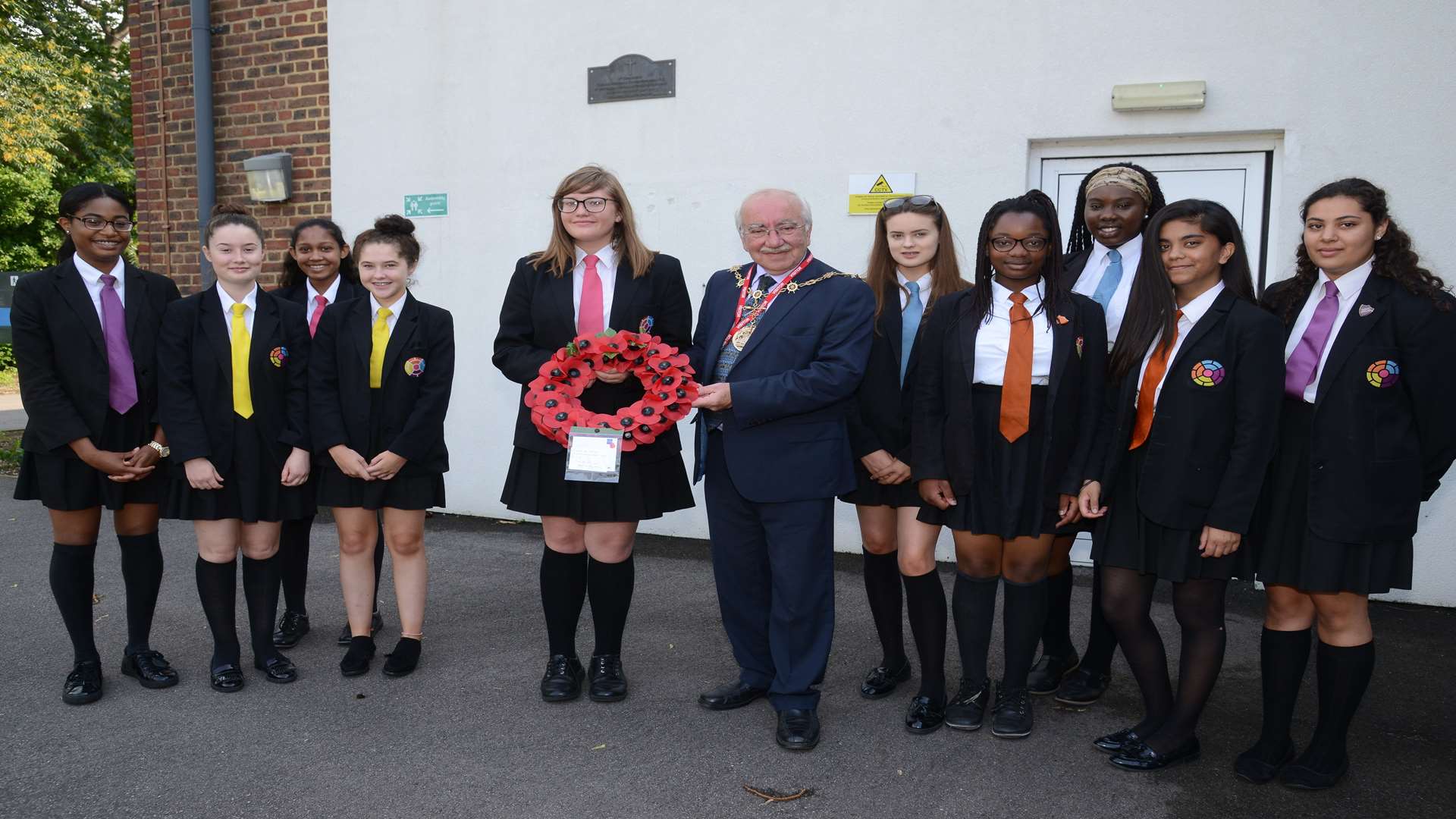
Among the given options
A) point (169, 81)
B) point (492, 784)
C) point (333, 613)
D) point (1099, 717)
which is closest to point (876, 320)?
point (1099, 717)

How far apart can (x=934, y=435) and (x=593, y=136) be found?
4142 millimetres

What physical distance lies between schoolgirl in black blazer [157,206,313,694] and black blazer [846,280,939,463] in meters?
2.21

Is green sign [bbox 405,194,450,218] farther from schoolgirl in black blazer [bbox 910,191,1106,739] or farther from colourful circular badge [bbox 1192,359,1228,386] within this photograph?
colourful circular badge [bbox 1192,359,1228,386]

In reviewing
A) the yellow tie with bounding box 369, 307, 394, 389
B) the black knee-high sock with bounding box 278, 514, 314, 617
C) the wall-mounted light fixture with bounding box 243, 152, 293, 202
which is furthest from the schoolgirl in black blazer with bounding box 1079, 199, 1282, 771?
the wall-mounted light fixture with bounding box 243, 152, 293, 202

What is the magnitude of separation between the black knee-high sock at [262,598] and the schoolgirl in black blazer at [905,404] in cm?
238

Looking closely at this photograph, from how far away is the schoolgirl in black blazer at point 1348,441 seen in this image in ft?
9.44

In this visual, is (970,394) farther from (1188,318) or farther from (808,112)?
(808,112)

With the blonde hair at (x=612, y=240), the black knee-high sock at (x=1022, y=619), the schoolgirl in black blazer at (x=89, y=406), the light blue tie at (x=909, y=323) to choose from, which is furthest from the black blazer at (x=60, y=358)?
the black knee-high sock at (x=1022, y=619)

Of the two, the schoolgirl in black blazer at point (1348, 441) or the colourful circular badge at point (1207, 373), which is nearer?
the schoolgirl in black blazer at point (1348, 441)

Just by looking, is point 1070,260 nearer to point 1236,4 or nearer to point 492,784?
point 1236,4

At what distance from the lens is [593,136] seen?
6.71 m

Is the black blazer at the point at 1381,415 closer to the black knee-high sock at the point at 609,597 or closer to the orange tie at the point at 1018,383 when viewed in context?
the orange tie at the point at 1018,383

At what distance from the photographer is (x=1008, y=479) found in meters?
3.31

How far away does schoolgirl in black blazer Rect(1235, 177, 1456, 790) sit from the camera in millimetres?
2877
